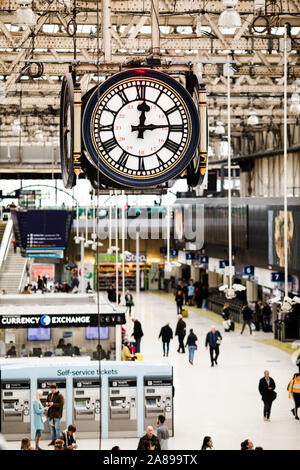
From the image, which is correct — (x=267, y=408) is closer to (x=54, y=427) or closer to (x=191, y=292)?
(x=54, y=427)

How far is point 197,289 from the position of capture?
124 feet

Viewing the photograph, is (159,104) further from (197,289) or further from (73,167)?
(197,289)

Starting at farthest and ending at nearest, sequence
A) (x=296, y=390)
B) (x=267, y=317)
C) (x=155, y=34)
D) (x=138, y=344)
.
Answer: (x=267, y=317), (x=138, y=344), (x=296, y=390), (x=155, y=34)

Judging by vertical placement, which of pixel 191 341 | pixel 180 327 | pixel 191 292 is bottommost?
pixel 191 292

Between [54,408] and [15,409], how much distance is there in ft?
3.22

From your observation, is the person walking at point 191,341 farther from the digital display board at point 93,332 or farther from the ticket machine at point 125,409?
the ticket machine at point 125,409

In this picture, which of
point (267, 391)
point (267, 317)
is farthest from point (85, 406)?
point (267, 317)

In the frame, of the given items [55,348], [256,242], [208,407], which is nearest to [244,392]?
[208,407]

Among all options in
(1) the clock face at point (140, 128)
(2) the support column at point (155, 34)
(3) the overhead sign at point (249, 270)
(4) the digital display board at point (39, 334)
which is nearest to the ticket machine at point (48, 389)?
(4) the digital display board at point (39, 334)

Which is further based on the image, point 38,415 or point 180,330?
point 180,330

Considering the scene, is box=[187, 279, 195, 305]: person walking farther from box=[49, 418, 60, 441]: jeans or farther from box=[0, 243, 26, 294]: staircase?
box=[49, 418, 60, 441]: jeans

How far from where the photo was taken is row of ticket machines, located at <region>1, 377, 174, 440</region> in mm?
14414

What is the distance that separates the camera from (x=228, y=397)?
685 inches

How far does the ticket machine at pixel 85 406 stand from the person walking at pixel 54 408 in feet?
1.63
